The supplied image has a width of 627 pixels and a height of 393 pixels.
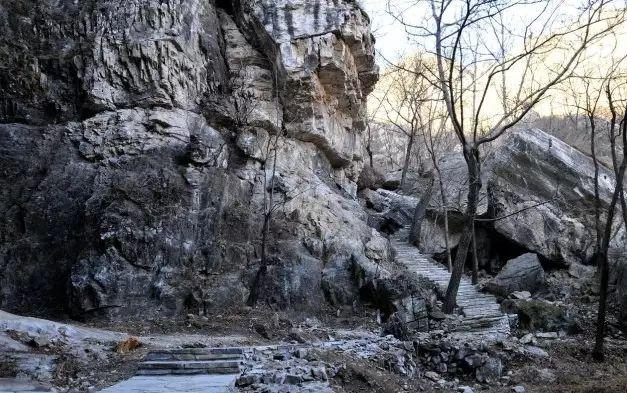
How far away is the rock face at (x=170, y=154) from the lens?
12.3m

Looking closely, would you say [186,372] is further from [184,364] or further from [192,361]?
[192,361]

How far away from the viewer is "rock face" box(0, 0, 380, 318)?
12336 millimetres

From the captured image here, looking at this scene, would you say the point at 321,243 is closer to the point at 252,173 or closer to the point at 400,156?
the point at 252,173

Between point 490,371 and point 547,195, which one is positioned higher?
point 547,195

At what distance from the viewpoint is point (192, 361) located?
25.6 ft

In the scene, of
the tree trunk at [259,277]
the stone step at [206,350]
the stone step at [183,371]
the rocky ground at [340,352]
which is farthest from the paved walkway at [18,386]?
the tree trunk at [259,277]

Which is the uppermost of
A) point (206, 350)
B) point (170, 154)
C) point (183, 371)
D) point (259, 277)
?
point (170, 154)

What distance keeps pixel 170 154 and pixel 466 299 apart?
33.5 feet

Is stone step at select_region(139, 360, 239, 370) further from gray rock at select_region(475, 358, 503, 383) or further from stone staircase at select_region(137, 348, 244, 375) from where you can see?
gray rock at select_region(475, 358, 503, 383)

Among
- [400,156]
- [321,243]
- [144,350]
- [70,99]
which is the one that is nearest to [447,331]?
[321,243]

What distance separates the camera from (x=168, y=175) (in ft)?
45.0

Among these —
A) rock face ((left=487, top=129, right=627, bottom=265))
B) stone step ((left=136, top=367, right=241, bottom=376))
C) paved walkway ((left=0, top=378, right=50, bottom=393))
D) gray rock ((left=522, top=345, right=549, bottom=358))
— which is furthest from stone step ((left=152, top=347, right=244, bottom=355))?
rock face ((left=487, top=129, right=627, bottom=265))

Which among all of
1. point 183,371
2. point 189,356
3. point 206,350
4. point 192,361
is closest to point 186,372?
point 183,371

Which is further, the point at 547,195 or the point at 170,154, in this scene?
the point at 547,195
